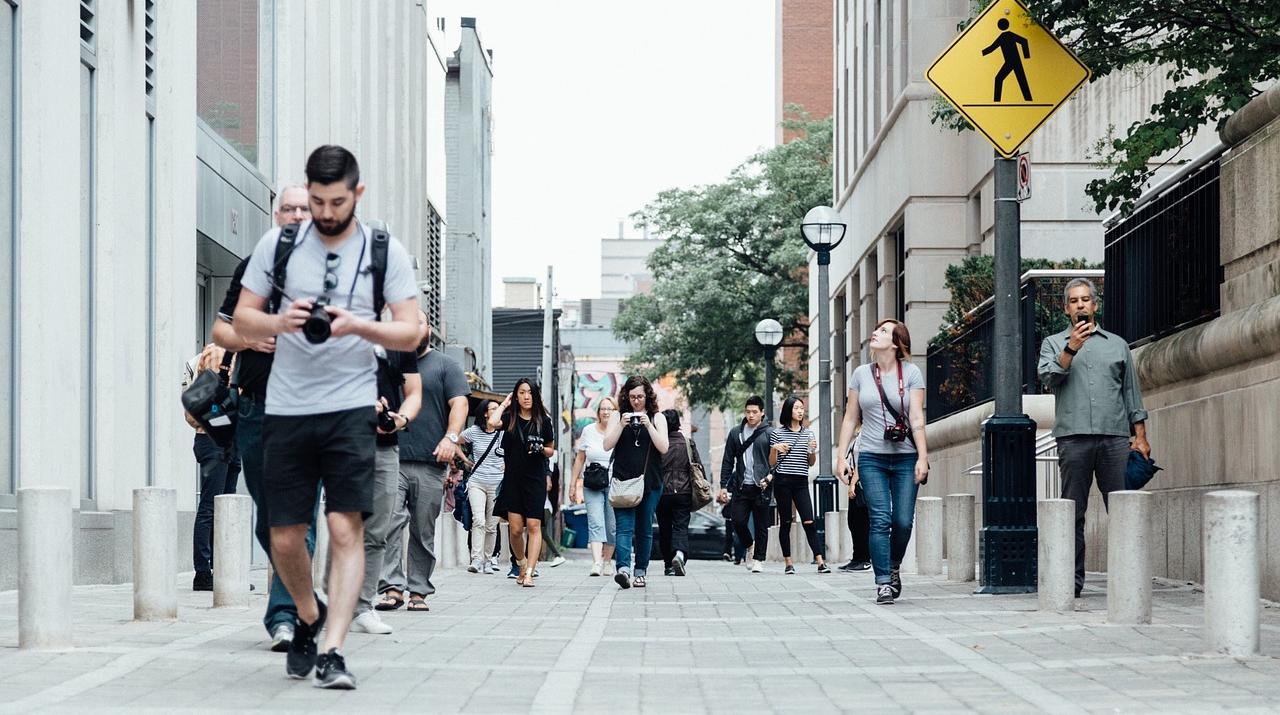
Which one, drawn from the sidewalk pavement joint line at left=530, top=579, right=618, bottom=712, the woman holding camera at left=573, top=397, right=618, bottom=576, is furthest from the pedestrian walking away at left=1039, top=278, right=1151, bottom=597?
the woman holding camera at left=573, top=397, right=618, bottom=576

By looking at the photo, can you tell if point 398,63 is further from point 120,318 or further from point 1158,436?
point 1158,436

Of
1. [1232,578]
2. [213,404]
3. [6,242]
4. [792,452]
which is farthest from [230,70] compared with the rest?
[1232,578]

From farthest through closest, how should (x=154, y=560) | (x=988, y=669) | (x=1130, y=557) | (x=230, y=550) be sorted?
(x=230, y=550)
(x=154, y=560)
(x=1130, y=557)
(x=988, y=669)

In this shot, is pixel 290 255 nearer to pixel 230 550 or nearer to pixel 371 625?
pixel 371 625

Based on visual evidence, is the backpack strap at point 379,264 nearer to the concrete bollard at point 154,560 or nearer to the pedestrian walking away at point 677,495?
the concrete bollard at point 154,560

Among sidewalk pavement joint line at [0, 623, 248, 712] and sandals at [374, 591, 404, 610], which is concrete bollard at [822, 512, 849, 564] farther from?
sidewalk pavement joint line at [0, 623, 248, 712]

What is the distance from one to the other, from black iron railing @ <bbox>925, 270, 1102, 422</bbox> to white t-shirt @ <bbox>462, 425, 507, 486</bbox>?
17.2 ft

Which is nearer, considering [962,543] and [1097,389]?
[1097,389]

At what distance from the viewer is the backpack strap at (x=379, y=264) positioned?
6914 mm

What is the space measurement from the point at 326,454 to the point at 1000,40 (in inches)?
282

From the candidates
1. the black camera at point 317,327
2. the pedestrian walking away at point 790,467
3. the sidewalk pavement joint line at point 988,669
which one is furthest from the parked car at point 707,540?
the black camera at point 317,327

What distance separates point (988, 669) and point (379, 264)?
2.96 metres

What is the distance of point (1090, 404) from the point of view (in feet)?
37.1

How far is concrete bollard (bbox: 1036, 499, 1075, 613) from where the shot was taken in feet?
33.9
